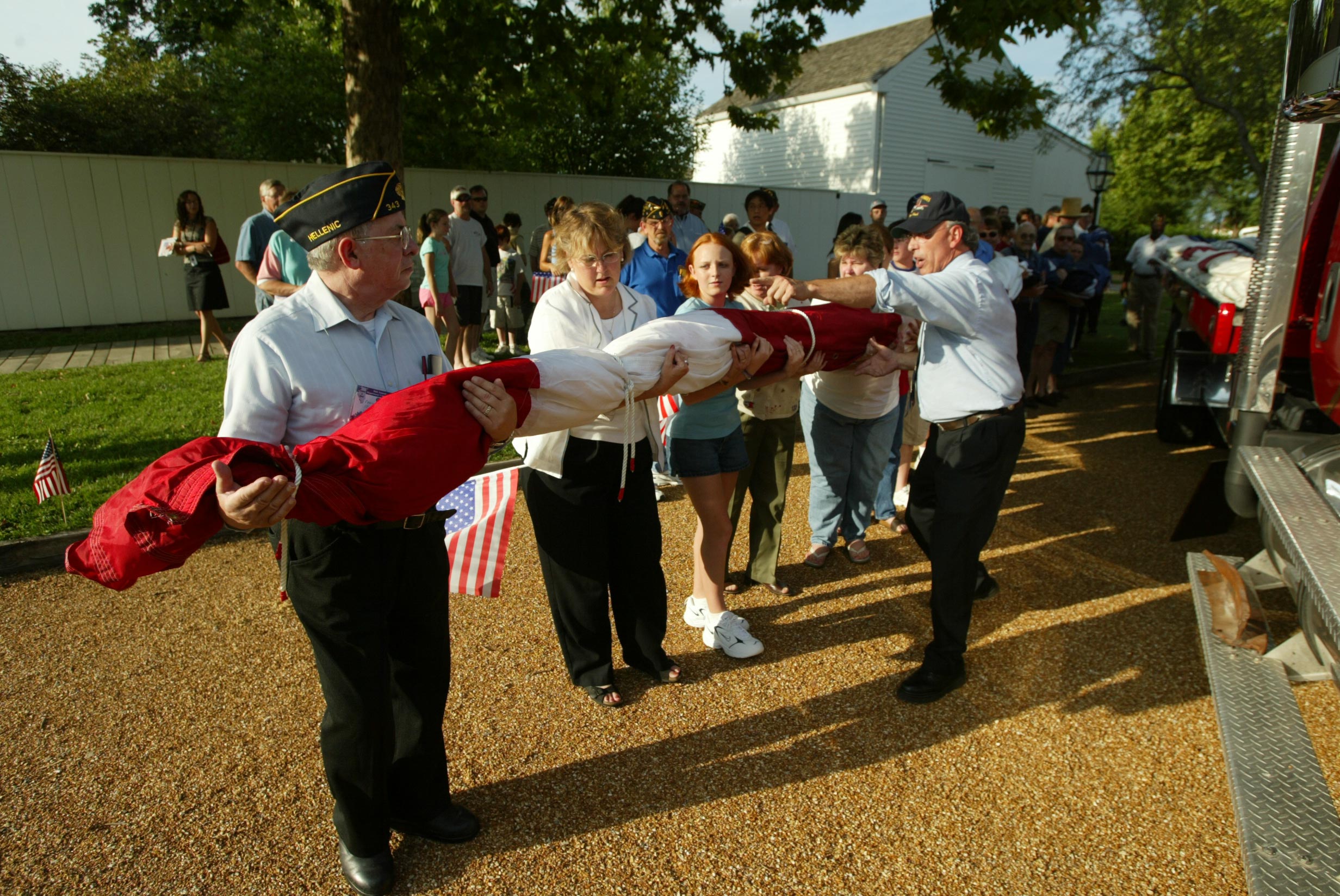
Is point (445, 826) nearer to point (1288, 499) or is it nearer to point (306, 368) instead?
point (306, 368)

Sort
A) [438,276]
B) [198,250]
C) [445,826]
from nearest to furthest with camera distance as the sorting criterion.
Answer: [445,826] < [438,276] < [198,250]

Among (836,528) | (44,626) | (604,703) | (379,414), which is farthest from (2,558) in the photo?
(836,528)

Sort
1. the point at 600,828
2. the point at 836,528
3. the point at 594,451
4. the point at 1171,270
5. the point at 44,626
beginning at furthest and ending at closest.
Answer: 1. the point at 1171,270
2. the point at 836,528
3. the point at 44,626
4. the point at 594,451
5. the point at 600,828

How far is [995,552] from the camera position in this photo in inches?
218

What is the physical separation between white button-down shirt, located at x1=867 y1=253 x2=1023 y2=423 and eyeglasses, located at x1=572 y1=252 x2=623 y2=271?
1.07 meters

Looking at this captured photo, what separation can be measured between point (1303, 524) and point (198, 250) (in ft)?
35.3

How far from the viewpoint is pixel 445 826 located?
2881mm

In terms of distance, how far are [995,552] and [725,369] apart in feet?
10.8

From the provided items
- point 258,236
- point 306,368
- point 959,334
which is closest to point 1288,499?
point 959,334

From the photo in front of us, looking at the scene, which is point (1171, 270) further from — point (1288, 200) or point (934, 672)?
point (934, 672)

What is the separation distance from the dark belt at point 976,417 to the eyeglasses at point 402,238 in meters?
2.47


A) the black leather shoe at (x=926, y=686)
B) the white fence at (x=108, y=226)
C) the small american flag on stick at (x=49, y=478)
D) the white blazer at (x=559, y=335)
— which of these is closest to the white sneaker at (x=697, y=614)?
the black leather shoe at (x=926, y=686)

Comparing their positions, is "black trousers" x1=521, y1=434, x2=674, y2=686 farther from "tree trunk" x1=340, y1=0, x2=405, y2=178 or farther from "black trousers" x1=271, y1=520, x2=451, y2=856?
"tree trunk" x1=340, y1=0, x2=405, y2=178

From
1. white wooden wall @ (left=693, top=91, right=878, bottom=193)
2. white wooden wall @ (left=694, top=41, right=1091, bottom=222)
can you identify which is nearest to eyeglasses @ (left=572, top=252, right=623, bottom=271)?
white wooden wall @ (left=694, top=41, right=1091, bottom=222)
